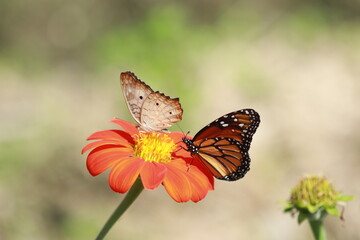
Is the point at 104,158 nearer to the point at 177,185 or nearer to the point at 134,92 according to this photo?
the point at 177,185

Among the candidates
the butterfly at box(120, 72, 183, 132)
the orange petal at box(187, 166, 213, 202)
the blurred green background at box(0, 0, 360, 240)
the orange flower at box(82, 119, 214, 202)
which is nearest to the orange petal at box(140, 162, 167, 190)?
the orange flower at box(82, 119, 214, 202)

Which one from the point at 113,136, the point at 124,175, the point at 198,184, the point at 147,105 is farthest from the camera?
the point at 147,105

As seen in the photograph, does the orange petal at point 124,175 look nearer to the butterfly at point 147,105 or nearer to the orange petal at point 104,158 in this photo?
the orange petal at point 104,158

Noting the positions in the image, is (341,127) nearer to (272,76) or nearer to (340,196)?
(272,76)

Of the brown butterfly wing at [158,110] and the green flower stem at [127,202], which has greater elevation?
the brown butterfly wing at [158,110]

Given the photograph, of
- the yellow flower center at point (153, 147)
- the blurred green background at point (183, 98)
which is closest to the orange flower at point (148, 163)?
the yellow flower center at point (153, 147)

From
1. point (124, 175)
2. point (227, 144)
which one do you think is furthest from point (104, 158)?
point (227, 144)
